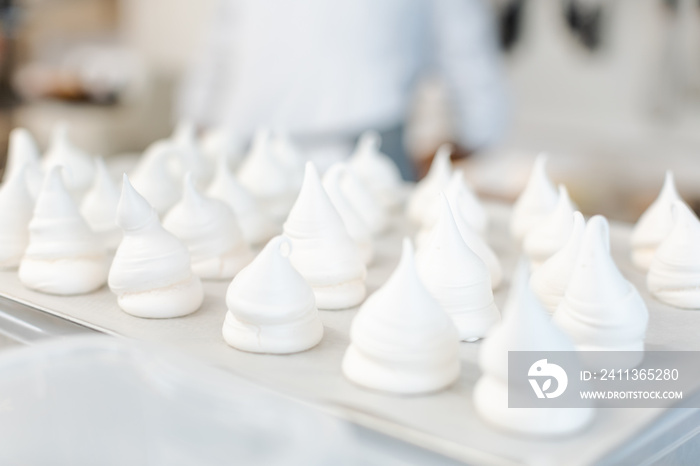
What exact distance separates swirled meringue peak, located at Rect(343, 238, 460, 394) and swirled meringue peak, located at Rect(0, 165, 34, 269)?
687mm

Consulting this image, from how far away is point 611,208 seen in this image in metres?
3.15

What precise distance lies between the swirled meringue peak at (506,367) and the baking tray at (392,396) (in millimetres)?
12

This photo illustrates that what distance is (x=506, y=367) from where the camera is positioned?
0.79 metres

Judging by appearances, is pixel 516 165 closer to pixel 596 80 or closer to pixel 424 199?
pixel 596 80

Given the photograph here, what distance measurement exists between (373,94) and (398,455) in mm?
1898

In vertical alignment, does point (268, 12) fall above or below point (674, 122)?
above

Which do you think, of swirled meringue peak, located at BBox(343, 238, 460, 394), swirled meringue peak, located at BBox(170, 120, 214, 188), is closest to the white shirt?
swirled meringue peak, located at BBox(170, 120, 214, 188)

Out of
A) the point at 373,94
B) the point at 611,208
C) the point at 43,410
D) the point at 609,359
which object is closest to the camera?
the point at 43,410

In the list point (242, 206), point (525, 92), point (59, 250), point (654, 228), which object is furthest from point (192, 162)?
point (525, 92)

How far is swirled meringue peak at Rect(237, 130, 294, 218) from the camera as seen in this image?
159 centimetres

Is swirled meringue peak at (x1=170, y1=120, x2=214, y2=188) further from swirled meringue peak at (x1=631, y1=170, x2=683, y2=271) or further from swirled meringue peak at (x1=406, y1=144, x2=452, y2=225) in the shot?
swirled meringue peak at (x1=631, y1=170, x2=683, y2=271)

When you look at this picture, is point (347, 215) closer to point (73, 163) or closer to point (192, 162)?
point (192, 162)

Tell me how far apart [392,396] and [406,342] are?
0.06 m

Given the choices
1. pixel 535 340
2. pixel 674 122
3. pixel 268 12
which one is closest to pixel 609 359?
pixel 535 340
